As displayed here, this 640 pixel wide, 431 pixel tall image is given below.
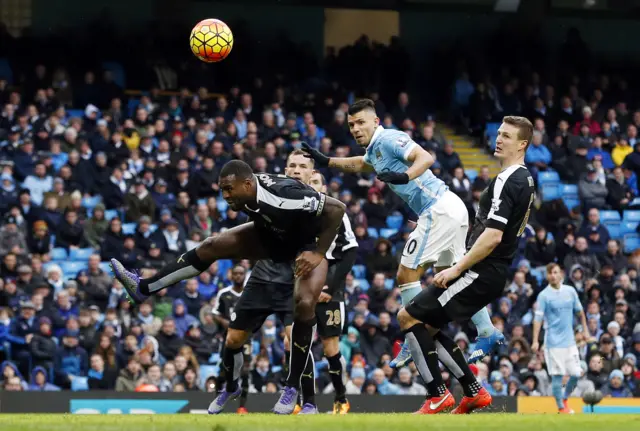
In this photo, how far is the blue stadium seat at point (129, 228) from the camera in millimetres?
20834

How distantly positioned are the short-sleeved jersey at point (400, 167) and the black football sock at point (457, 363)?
4.37 ft

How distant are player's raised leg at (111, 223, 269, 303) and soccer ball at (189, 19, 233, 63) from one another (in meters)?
4.98

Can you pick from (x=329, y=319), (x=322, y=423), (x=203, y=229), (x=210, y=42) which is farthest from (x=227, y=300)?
(x=322, y=423)

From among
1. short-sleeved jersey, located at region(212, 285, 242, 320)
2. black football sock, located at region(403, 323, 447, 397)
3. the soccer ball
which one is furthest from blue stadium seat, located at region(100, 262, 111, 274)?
black football sock, located at region(403, 323, 447, 397)

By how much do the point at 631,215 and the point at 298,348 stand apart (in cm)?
1529

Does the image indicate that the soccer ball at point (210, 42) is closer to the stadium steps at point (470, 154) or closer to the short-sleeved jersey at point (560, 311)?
the short-sleeved jersey at point (560, 311)

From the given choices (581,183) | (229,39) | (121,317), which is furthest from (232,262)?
(581,183)

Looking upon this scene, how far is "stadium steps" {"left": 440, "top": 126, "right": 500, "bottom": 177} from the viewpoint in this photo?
2736 cm

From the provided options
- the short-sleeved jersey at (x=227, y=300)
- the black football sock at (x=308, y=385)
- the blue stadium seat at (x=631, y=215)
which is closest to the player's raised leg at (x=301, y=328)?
the black football sock at (x=308, y=385)

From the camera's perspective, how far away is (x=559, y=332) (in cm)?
1778

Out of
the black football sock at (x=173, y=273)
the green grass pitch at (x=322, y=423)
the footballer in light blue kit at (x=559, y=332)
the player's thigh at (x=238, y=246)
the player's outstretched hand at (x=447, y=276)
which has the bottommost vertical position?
the footballer in light blue kit at (x=559, y=332)

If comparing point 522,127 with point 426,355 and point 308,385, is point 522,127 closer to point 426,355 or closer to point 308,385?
point 426,355

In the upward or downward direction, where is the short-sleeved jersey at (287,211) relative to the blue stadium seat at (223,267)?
upward

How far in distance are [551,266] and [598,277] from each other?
5181 mm
